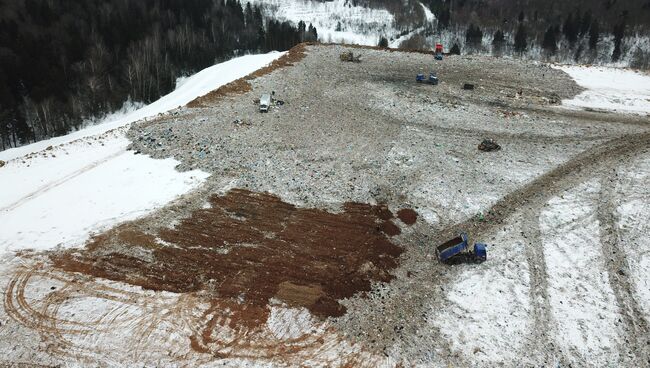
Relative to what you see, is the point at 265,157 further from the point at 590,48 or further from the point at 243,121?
the point at 590,48

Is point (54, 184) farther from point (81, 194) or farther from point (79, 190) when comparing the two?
point (81, 194)

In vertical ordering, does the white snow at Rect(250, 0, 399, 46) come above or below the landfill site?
above

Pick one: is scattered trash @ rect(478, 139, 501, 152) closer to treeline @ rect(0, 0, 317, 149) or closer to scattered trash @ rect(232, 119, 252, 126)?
scattered trash @ rect(232, 119, 252, 126)

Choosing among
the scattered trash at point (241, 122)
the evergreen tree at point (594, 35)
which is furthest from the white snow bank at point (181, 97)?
the evergreen tree at point (594, 35)

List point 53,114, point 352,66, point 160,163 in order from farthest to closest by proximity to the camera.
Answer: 1. point 53,114
2. point 352,66
3. point 160,163

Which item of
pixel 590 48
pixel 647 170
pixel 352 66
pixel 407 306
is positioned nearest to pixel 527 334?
pixel 407 306

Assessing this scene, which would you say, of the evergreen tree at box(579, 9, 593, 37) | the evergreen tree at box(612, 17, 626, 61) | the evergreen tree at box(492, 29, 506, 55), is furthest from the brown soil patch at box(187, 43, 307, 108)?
the evergreen tree at box(579, 9, 593, 37)

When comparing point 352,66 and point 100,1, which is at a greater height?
point 100,1
